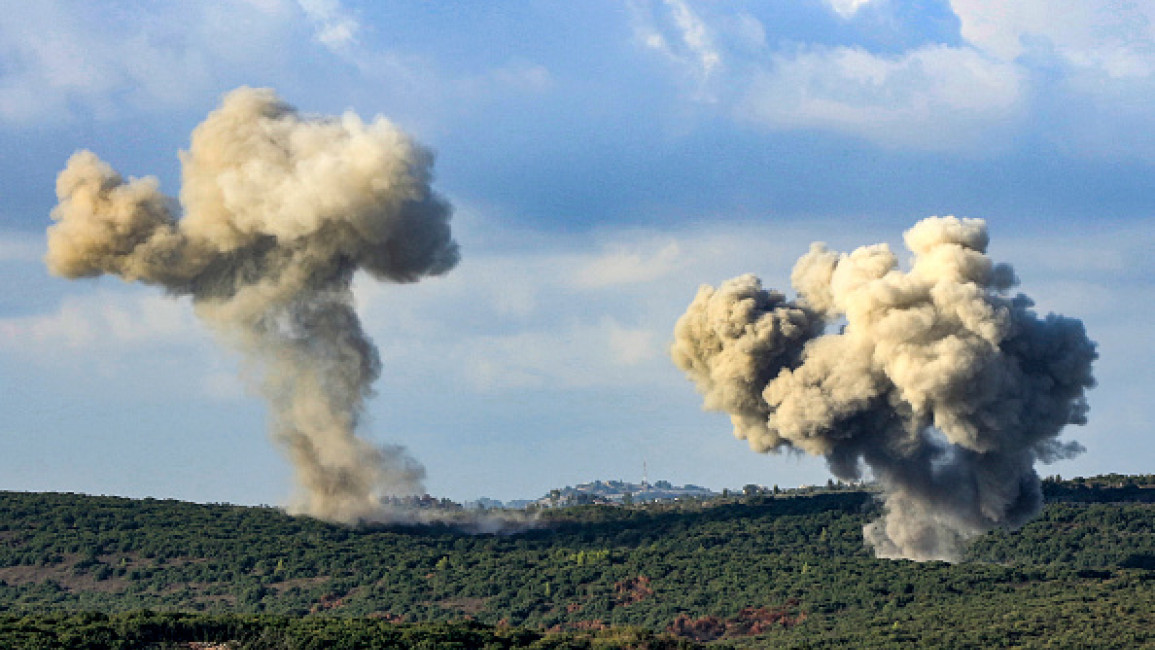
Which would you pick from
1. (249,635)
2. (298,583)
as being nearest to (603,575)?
(298,583)

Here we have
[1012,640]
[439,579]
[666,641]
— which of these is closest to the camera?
[666,641]

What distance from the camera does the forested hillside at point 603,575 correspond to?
7456 centimetres

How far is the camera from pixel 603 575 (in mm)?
93250

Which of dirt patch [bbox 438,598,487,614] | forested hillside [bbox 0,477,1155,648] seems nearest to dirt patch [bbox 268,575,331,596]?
forested hillside [bbox 0,477,1155,648]

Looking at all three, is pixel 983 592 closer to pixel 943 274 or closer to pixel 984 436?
pixel 984 436

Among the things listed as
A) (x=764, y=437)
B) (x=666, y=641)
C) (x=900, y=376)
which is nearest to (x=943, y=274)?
(x=900, y=376)

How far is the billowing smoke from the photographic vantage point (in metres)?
80.0

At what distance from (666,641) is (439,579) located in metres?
29.4

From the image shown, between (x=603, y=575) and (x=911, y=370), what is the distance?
2191 centimetres

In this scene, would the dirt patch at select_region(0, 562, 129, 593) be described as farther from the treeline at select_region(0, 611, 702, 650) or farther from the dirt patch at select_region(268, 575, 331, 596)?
the treeline at select_region(0, 611, 702, 650)

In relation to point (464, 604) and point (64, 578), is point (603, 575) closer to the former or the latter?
point (464, 604)

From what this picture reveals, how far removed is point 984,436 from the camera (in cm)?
8175

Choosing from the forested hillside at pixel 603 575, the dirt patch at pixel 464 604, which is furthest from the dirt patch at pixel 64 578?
the dirt patch at pixel 464 604

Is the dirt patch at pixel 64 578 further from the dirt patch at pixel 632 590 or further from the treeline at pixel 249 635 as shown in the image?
the treeline at pixel 249 635
